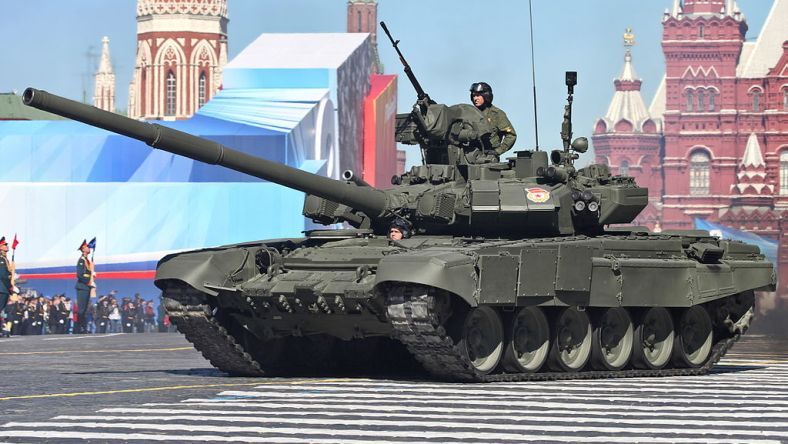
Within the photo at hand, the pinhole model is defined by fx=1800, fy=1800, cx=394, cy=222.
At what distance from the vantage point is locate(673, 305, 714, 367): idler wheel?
22.7 metres

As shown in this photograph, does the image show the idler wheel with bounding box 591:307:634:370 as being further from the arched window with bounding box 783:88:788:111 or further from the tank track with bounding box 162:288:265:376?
the arched window with bounding box 783:88:788:111

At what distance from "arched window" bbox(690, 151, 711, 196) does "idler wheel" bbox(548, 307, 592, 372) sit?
485 ft

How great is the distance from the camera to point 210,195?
6062 centimetres

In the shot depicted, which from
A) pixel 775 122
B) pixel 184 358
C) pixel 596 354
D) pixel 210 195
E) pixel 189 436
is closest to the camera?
pixel 189 436

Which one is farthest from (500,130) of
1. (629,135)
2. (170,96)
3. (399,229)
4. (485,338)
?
(629,135)

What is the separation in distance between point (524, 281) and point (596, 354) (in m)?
1.91

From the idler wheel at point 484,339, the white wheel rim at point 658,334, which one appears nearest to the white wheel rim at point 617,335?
the white wheel rim at point 658,334

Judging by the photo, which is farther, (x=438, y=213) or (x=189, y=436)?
(x=438, y=213)

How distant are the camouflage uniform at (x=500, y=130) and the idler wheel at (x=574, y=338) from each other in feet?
9.16

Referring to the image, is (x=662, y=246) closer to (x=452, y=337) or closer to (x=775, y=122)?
(x=452, y=337)

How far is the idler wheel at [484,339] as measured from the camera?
2003cm

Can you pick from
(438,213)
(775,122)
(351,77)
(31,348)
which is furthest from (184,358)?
(775,122)

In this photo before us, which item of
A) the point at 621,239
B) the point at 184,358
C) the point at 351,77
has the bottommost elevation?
the point at 184,358

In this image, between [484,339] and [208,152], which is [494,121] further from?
[208,152]
